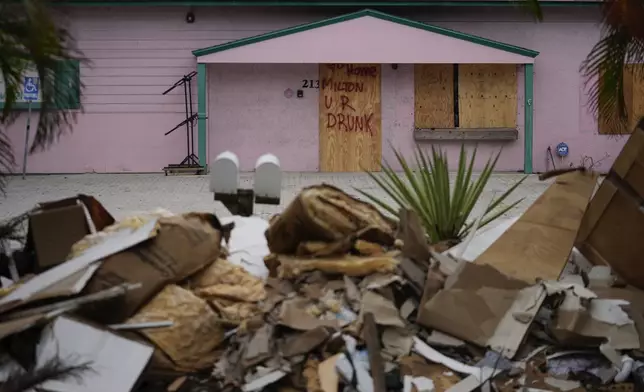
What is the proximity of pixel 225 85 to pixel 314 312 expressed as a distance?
539 inches

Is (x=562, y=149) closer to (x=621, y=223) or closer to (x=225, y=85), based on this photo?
(x=225, y=85)

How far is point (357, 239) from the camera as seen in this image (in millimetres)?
4988

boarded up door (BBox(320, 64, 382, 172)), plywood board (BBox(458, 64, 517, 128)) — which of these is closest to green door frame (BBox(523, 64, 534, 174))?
plywood board (BBox(458, 64, 517, 128))

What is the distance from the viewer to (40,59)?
11.7ft

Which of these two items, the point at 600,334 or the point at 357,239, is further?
the point at 357,239

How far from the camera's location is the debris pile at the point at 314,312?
3.66 m

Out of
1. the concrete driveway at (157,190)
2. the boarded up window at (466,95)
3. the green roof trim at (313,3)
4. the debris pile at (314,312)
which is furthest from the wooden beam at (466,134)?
the debris pile at (314,312)

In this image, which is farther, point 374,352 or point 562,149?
point 562,149

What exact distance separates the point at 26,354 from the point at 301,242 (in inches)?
79.4

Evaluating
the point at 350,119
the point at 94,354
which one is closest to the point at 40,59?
the point at 94,354

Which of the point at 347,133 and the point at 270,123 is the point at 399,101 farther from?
the point at 270,123

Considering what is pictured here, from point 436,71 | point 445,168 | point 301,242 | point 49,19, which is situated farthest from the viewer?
point 436,71

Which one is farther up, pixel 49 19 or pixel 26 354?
pixel 49 19

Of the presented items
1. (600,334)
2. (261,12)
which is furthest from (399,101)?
(600,334)
